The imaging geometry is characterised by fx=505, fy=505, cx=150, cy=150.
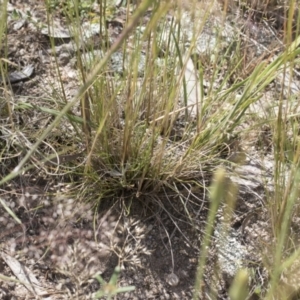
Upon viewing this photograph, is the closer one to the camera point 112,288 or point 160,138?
point 112,288

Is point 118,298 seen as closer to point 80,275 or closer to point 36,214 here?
point 80,275

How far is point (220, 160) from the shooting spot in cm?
123

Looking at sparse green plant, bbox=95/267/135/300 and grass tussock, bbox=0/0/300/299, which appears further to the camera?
grass tussock, bbox=0/0/300/299

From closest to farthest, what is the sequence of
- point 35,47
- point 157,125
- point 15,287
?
point 15,287, point 157,125, point 35,47

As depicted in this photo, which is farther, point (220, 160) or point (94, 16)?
point (94, 16)

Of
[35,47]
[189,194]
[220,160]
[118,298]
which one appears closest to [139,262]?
[118,298]

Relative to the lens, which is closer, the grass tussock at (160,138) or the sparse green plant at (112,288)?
the sparse green plant at (112,288)

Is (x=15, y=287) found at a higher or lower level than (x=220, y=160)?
lower

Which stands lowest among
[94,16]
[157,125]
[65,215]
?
[65,215]

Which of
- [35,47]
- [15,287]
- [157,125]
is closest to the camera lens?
[15,287]

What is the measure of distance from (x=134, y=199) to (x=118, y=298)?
9.6 inches

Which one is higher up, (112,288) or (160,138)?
(112,288)

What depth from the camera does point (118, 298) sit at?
114cm

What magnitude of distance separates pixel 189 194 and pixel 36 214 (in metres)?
0.38
